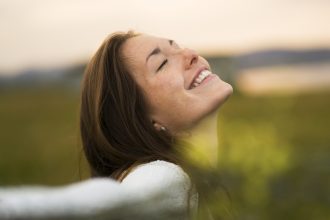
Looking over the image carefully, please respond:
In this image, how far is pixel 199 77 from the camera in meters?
1.44

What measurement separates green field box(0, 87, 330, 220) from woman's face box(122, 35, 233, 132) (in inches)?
47.9

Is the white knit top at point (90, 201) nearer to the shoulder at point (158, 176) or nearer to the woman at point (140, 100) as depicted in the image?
the shoulder at point (158, 176)

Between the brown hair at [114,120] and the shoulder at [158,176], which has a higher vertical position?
Result: the shoulder at [158,176]

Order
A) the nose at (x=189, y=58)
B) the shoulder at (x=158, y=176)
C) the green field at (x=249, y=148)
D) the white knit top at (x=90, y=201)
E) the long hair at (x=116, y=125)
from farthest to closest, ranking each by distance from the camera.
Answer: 1. the green field at (x=249, y=148)
2. the nose at (x=189, y=58)
3. the long hair at (x=116, y=125)
4. the shoulder at (x=158, y=176)
5. the white knit top at (x=90, y=201)

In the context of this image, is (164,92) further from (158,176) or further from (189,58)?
(158,176)

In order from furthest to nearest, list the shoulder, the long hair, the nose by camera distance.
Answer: the nose → the long hair → the shoulder

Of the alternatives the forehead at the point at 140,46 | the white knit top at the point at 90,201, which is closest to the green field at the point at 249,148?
the forehead at the point at 140,46

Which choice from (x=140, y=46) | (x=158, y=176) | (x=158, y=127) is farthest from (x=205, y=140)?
(x=158, y=176)

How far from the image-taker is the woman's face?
1382mm

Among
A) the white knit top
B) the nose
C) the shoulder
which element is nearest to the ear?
the nose

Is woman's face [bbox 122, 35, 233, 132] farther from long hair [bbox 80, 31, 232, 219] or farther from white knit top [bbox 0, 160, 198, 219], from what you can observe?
white knit top [bbox 0, 160, 198, 219]

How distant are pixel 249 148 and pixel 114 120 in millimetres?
2078

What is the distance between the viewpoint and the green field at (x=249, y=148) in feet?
12.2

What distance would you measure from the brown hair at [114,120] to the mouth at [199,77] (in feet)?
0.31
